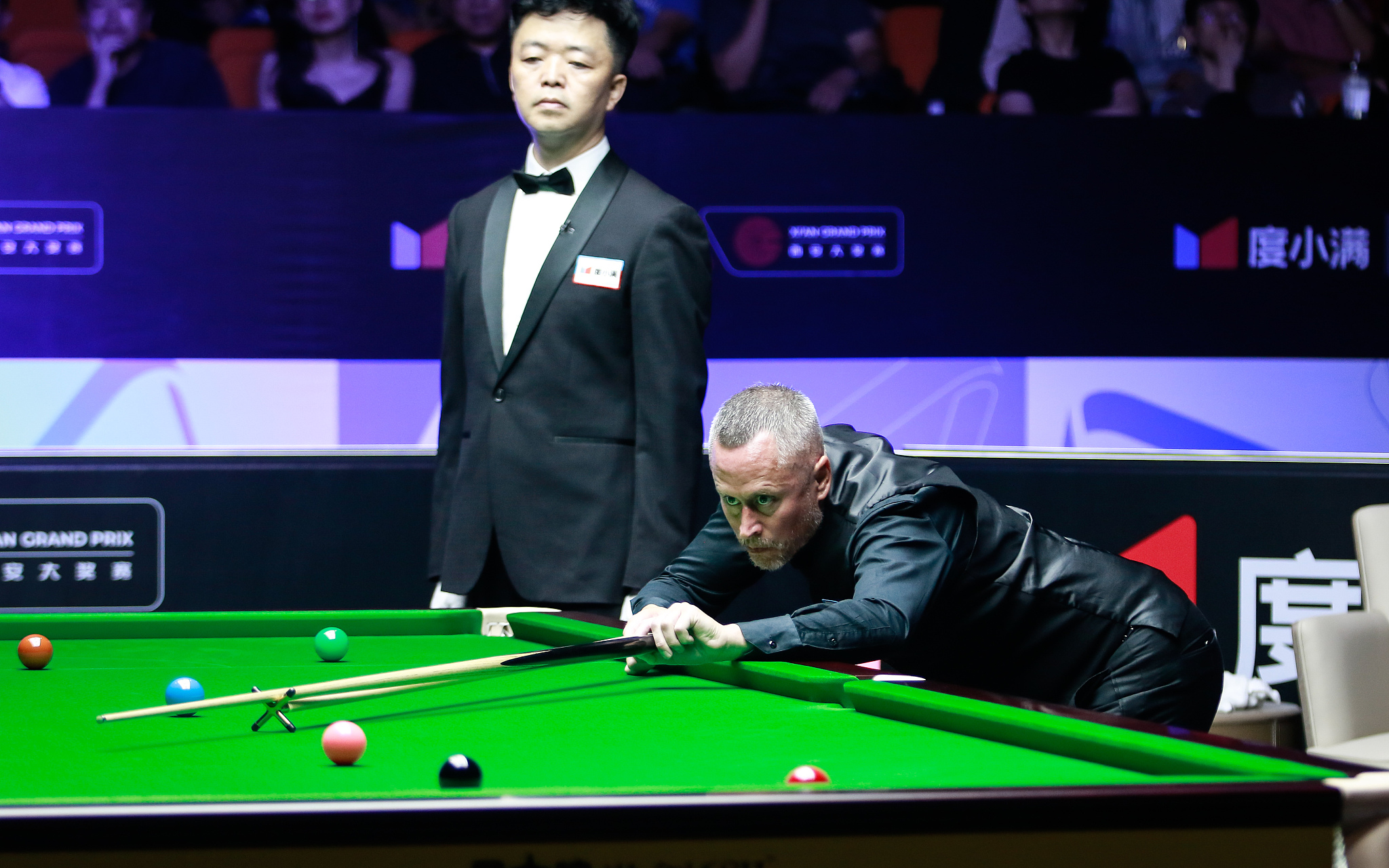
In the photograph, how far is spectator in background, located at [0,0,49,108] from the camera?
4.10 metres

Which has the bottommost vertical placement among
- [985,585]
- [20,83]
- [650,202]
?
[985,585]

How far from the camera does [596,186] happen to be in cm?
293

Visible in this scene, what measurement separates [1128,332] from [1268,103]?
0.92 metres

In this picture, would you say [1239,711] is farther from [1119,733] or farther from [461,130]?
[461,130]

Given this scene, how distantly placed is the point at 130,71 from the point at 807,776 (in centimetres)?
361

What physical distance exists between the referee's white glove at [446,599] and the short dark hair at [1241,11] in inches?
113

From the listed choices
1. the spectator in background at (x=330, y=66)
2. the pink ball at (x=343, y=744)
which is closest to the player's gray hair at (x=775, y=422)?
the pink ball at (x=343, y=744)

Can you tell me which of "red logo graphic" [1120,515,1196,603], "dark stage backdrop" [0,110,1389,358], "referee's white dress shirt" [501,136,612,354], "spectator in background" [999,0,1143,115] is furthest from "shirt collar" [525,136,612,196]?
"red logo graphic" [1120,515,1196,603]

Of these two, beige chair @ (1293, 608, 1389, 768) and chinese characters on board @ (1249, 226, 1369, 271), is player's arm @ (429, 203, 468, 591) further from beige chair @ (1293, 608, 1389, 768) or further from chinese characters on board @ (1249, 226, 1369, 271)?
chinese characters on board @ (1249, 226, 1369, 271)

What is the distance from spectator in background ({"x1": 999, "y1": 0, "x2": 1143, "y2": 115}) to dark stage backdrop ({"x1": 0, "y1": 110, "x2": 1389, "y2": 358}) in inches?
12.0

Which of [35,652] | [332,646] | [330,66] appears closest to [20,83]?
[330,66]

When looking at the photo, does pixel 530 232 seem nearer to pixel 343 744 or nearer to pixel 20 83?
pixel 343 744

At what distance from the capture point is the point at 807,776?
3.94 feet

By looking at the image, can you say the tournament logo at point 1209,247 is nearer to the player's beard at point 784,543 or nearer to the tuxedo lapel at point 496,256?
the tuxedo lapel at point 496,256
